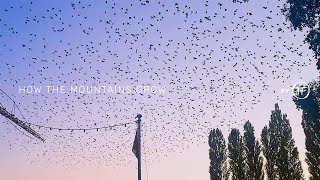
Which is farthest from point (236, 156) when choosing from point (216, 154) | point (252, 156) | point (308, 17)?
point (308, 17)

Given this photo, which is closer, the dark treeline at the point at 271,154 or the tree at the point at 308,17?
the tree at the point at 308,17

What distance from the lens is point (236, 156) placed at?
47.9 m

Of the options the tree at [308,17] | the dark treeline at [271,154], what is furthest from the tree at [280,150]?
the tree at [308,17]

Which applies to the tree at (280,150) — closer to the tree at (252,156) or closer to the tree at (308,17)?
the tree at (252,156)

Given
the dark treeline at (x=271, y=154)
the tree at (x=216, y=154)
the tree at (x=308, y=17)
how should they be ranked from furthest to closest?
the tree at (x=216, y=154), the dark treeline at (x=271, y=154), the tree at (x=308, y=17)

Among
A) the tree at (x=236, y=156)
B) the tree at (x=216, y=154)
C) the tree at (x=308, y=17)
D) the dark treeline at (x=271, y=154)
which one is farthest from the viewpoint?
the tree at (x=216, y=154)

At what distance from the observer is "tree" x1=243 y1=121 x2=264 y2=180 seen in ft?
146

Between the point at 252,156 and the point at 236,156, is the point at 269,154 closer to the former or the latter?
the point at 252,156

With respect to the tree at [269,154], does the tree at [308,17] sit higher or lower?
higher

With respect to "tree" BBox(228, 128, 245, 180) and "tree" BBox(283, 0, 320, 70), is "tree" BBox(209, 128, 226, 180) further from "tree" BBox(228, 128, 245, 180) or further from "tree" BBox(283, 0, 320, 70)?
"tree" BBox(283, 0, 320, 70)

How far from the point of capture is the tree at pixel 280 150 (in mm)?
40469

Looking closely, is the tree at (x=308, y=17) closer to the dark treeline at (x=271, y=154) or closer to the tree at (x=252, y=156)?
the dark treeline at (x=271, y=154)

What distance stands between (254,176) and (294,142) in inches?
261

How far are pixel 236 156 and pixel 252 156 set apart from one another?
2.95m
